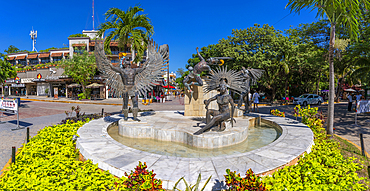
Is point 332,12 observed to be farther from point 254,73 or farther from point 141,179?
point 141,179

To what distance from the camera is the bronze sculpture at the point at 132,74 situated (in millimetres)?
7973

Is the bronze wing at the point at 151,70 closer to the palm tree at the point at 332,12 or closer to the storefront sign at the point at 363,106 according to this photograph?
the palm tree at the point at 332,12

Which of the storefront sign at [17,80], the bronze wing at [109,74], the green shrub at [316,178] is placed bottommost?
the green shrub at [316,178]

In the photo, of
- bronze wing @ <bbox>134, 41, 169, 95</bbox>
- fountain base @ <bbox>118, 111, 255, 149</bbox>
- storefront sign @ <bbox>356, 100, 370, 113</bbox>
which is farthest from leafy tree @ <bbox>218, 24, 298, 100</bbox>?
fountain base @ <bbox>118, 111, 255, 149</bbox>

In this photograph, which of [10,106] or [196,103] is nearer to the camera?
[10,106]

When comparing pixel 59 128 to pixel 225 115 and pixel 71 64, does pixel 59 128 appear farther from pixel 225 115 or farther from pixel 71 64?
pixel 71 64

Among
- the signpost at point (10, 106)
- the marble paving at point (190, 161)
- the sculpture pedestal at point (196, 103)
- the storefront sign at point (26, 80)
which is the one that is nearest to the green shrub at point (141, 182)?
the marble paving at point (190, 161)

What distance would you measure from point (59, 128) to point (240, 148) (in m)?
6.07

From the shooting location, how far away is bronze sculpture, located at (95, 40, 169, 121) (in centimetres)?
797

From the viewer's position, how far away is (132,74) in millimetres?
8039

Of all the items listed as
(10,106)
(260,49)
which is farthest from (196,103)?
(260,49)

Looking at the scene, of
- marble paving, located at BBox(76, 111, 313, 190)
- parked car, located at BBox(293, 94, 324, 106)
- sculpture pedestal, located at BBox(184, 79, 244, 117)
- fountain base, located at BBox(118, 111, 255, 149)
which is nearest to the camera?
marble paving, located at BBox(76, 111, 313, 190)

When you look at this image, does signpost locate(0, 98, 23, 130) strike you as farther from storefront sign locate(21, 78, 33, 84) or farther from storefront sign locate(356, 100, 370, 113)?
storefront sign locate(21, 78, 33, 84)

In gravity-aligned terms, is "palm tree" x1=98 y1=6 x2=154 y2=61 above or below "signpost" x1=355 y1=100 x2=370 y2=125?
above
